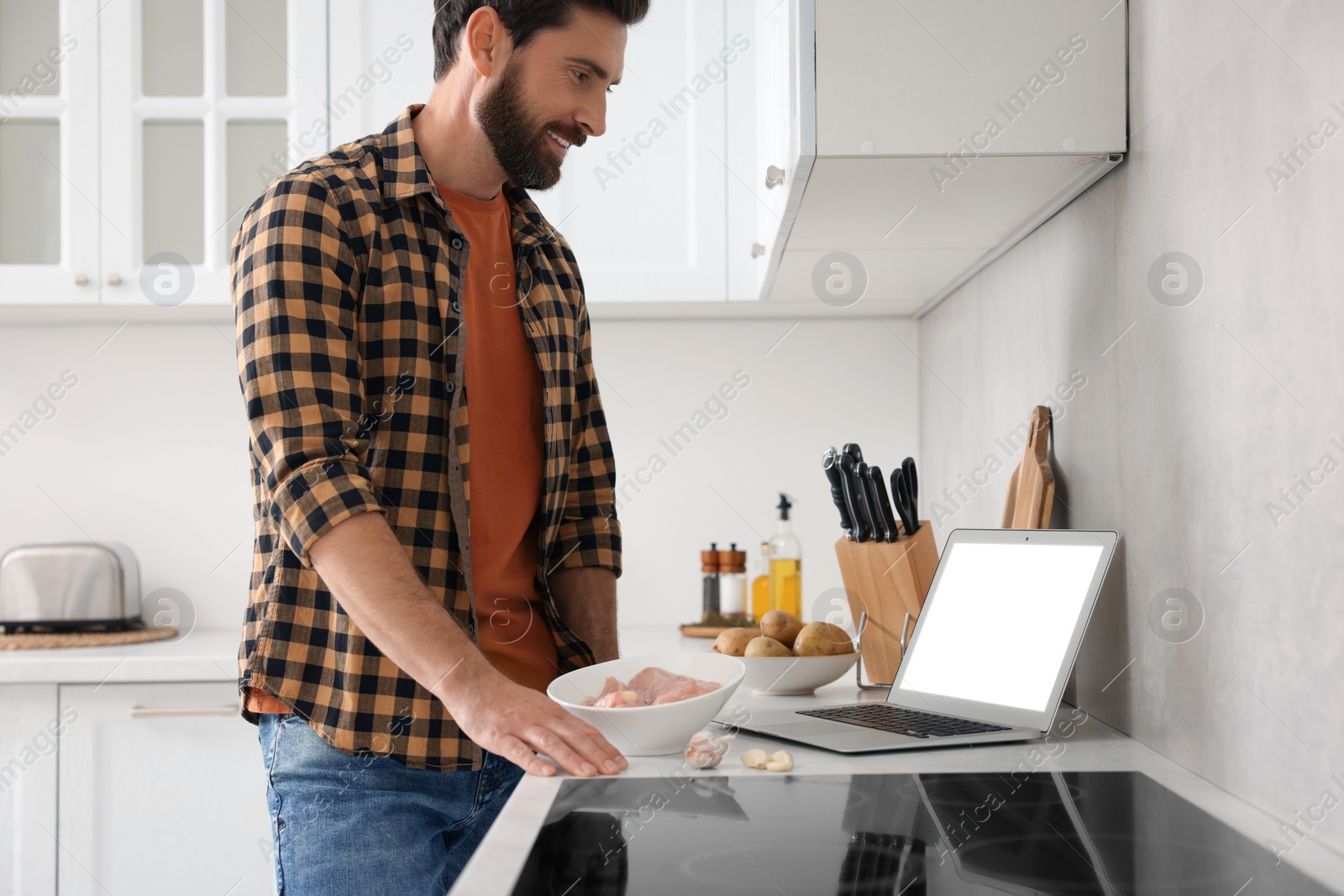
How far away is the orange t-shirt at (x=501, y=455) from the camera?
108 centimetres

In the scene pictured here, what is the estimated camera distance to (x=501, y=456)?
3.61 feet

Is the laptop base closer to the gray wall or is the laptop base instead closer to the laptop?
the laptop

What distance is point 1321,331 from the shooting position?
0.70m

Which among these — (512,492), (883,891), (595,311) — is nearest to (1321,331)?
(883,891)

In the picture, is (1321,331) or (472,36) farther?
(472,36)

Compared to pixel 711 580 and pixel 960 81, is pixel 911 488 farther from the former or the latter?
pixel 711 580

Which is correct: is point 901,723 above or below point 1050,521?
below

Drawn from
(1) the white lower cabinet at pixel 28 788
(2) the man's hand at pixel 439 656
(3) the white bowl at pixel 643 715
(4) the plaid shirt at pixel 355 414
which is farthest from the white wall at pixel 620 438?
(2) the man's hand at pixel 439 656

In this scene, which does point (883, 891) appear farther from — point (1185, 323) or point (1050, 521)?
point (1050, 521)

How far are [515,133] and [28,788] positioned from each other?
4.55 feet

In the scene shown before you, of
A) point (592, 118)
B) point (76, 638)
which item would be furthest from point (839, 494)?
point (76, 638)

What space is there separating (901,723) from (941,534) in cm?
89

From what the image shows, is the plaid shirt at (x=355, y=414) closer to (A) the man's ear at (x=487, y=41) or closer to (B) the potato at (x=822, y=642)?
(A) the man's ear at (x=487, y=41)

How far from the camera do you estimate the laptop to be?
3.25ft
